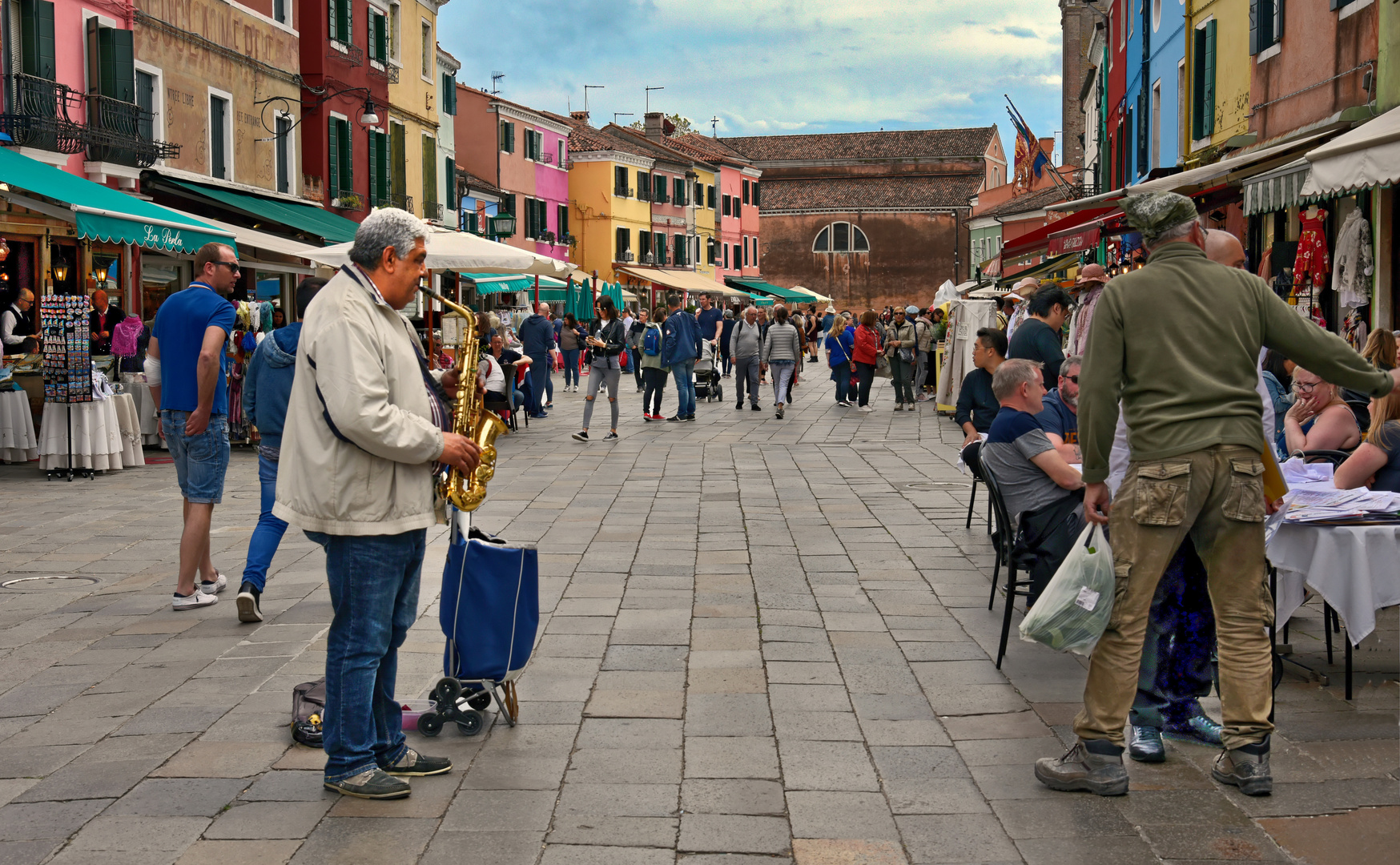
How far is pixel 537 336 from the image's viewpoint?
1970cm

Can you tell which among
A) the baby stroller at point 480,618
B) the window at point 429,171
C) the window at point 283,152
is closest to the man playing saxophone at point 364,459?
the baby stroller at point 480,618

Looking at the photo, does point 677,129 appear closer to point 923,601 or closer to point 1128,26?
point 1128,26

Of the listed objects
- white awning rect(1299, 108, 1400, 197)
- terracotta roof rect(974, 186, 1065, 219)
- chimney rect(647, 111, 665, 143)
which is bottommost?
white awning rect(1299, 108, 1400, 197)

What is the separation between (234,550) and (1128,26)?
2294cm

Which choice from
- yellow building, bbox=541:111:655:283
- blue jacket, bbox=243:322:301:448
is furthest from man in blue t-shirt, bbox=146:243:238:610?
yellow building, bbox=541:111:655:283

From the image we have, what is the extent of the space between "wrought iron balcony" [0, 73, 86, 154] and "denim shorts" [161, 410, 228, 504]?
11230 mm

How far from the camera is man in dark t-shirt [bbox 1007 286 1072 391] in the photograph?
369 inches

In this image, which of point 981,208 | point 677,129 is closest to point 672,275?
point 981,208

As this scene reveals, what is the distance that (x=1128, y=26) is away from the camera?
1062 inches

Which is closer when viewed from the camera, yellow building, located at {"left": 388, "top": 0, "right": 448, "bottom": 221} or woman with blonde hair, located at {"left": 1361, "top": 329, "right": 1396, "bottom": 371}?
woman with blonde hair, located at {"left": 1361, "top": 329, "right": 1396, "bottom": 371}

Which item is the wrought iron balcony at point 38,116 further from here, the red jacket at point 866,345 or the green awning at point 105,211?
the red jacket at point 866,345

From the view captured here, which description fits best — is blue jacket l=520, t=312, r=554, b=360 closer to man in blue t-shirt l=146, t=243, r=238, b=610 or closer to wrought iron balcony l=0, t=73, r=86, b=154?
wrought iron balcony l=0, t=73, r=86, b=154

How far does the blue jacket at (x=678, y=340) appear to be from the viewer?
19.4m

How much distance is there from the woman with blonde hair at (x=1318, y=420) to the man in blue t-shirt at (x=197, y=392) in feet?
17.3
